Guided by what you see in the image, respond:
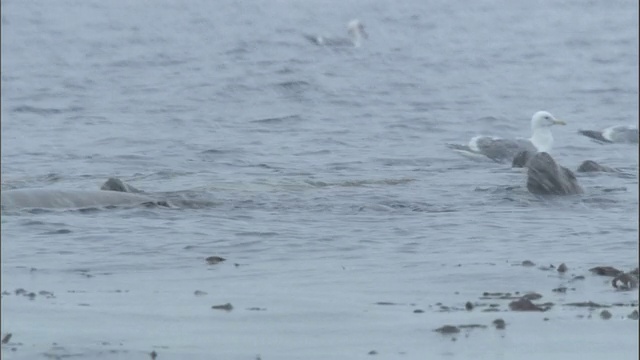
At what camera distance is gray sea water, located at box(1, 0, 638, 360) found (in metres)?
6.54

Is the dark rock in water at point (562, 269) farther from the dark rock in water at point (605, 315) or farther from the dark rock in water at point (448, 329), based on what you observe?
the dark rock in water at point (448, 329)

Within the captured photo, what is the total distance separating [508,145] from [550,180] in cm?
435

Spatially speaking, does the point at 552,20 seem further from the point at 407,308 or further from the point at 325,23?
the point at 407,308

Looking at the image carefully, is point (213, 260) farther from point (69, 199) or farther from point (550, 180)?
point (550, 180)

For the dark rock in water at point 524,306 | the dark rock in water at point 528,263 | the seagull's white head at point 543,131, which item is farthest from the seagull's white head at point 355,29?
the dark rock in water at point 524,306

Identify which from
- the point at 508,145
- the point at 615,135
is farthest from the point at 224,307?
the point at 615,135

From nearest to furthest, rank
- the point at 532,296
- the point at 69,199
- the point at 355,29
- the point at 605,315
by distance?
the point at 605,315 < the point at 532,296 < the point at 69,199 < the point at 355,29

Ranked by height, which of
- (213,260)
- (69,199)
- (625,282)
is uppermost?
(69,199)

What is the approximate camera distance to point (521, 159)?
583 inches

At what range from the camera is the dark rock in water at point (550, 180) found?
1177cm

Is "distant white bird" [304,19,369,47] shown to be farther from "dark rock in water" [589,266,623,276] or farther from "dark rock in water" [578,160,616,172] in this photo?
"dark rock in water" [589,266,623,276]

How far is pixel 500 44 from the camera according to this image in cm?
2864

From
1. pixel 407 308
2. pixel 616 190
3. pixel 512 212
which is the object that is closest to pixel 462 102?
pixel 616 190

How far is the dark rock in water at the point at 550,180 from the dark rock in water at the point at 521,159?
2.55 meters
